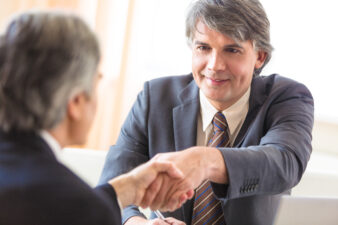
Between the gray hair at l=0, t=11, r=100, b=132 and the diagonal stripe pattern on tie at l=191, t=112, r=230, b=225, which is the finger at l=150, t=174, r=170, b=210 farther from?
the gray hair at l=0, t=11, r=100, b=132

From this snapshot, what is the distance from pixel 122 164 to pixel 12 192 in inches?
35.8

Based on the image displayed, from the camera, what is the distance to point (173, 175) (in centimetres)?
139

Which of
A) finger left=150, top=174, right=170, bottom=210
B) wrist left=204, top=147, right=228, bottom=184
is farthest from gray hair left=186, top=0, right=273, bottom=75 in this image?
finger left=150, top=174, right=170, bottom=210

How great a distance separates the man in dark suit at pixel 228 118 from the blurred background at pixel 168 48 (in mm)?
1117

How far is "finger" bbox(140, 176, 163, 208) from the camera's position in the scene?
1.40 metres

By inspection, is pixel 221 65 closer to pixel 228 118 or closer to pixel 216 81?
pixel 216 81

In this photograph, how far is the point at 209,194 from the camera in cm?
168

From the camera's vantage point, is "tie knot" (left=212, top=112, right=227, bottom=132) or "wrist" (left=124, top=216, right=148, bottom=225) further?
"tie knot" (left=212, top=112, right=227, bottom=132)

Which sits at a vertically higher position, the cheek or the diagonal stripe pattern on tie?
the cheek

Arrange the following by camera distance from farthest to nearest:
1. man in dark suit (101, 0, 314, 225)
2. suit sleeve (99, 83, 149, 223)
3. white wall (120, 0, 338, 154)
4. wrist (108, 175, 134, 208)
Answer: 1. white wall (120, 0, 338, 154)
2. suit sleeve (99, 83, 149, 223)
3. man in dark suit (101, 0, 314, 225)
4. wrist (108, 175, 134, 208)

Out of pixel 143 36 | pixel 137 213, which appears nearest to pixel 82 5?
pixel 143 36

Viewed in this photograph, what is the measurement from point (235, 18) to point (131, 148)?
2.06 ft

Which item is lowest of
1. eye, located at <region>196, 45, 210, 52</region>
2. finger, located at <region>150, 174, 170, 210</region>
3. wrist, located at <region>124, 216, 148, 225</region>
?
wrist, located at <region>124, 216, 148, 225</region>

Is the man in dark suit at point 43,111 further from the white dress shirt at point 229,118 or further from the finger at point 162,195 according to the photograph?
the white dress shirt at point 229,118
